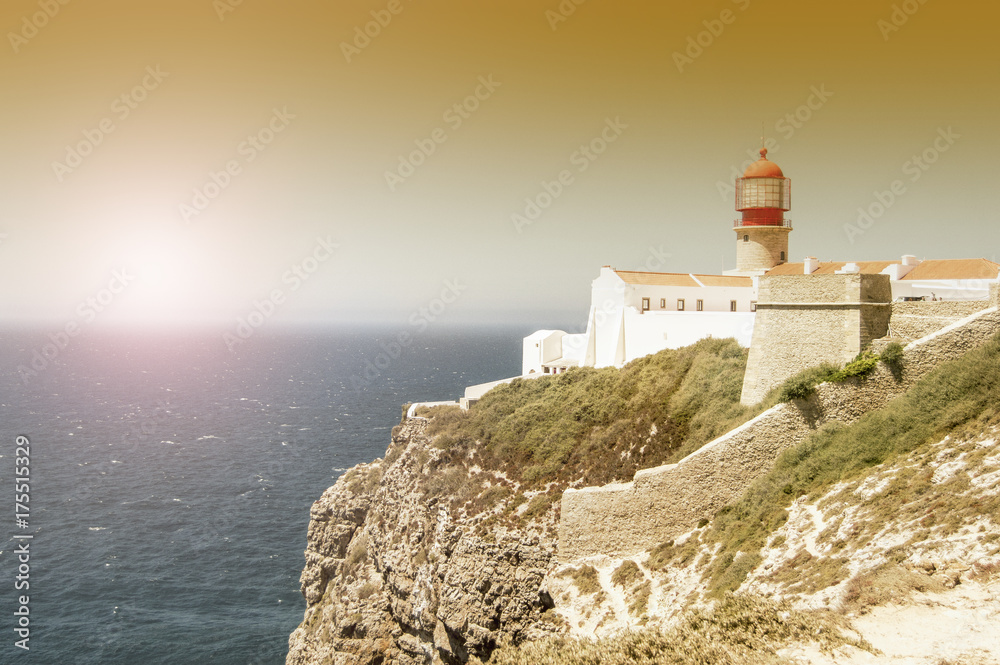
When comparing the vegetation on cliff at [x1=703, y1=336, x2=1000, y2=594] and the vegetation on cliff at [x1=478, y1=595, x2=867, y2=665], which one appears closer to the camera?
the vegetation on cliff at [x1=478, y1=595, x2=867, y2=665]

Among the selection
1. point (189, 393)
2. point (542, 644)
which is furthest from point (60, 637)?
point (189, 393)

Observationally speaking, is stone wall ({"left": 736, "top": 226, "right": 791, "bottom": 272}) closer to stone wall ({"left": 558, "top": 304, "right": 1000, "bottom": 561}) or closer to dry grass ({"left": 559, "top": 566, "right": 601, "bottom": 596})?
stone wall ({"left": 558, "top": 304, "right": 1000, "bottom": 561})

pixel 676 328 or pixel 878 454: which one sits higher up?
pixel 676 328

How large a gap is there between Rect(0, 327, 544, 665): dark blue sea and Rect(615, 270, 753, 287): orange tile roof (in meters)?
27.5

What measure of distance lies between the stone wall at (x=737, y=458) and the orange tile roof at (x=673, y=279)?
A: 1836cm

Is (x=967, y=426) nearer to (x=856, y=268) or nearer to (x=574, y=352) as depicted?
(x=856, y=268)

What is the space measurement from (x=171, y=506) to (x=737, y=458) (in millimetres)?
47945

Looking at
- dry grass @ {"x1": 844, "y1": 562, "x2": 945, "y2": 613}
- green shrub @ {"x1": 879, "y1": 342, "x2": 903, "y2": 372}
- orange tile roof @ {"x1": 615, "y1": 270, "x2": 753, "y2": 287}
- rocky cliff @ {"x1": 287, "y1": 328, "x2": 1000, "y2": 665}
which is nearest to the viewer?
rocky cliff @ {"x1": 287, "y1": 328, "x2": 1000, "y2": 665}

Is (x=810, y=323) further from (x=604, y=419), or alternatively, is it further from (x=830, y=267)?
(x=830, y=267)

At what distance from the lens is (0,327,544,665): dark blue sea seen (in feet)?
121

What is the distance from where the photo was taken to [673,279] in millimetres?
38781

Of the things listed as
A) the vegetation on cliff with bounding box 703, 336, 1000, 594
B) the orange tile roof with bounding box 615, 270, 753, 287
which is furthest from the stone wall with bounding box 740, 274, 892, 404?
the orange tile roof with bounding box 615, 270, 753, 287

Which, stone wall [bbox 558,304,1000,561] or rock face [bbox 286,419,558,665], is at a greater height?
stone wall [bbox 558,304,1000,561]

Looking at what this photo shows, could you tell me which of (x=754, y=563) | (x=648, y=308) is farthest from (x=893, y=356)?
(x=648, y=308)
